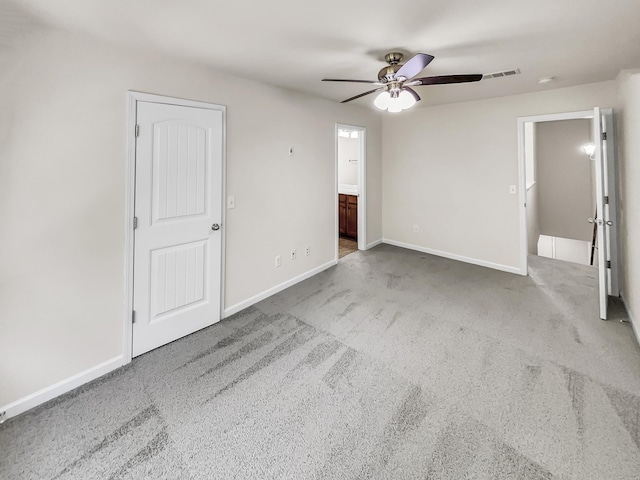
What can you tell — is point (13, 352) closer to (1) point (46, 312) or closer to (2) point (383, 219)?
(1) point (46, 312)

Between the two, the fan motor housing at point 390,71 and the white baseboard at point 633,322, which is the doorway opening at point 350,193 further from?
the white baseboard at point 633,322

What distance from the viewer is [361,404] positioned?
1.81m

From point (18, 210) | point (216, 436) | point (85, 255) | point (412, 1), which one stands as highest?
point (412, 1)

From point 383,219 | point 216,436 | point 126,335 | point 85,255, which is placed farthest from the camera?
point 383,219

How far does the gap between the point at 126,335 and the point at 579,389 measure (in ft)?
10.6

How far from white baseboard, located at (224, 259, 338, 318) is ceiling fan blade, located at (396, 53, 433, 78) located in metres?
2.53

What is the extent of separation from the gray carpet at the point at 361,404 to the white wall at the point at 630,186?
0.35m

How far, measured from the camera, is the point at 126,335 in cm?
225

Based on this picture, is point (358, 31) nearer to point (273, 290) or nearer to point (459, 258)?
point (273, 290)

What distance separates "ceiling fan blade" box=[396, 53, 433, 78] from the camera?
6.15 feet

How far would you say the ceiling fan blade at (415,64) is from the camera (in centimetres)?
187

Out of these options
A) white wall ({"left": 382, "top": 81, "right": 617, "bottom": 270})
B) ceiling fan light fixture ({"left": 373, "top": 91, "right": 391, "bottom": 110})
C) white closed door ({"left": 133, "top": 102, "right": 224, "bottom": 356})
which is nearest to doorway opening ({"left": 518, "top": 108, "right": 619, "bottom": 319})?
white wall ({"left": 382, "top": 81, "right": 617, "bottom": 270})

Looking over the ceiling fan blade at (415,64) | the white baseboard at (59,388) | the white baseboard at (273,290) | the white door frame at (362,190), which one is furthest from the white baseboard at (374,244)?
the white baseboard at (59,388)

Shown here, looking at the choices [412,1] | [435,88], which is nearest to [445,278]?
[435,88]
